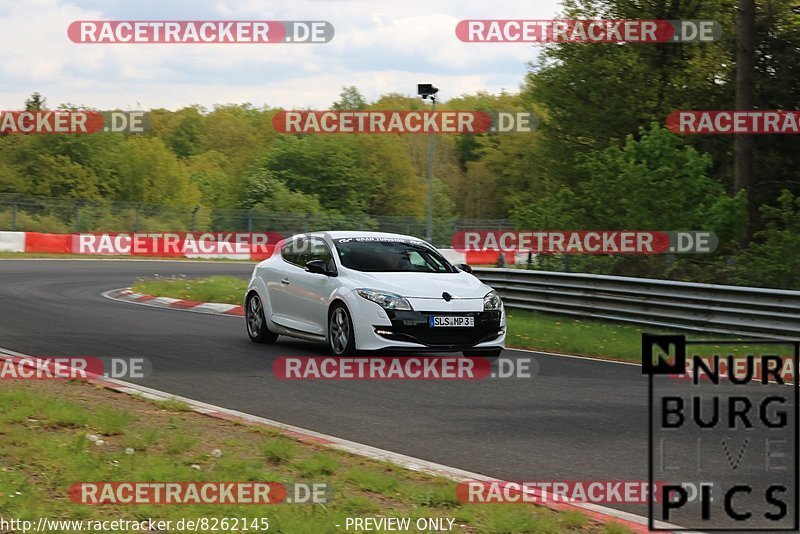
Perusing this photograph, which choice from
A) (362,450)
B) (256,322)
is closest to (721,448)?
(362,450)

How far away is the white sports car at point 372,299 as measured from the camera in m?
13.2

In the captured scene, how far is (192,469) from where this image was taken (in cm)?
723

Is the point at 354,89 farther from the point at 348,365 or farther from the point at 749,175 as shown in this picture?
the point at 348,365

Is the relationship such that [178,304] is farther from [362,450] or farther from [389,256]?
[362,450]

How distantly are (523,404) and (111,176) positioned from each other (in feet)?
186

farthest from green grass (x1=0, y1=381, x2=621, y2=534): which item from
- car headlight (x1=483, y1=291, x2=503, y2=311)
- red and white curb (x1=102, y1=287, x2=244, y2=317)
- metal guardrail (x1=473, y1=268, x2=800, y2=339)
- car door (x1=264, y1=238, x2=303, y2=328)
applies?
red and white curb (x1=102, y1=287, x2=244, y2=317)

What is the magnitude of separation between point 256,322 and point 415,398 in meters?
5.04

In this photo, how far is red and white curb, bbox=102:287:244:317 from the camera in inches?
861

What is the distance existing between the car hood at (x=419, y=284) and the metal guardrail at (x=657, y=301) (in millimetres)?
4461

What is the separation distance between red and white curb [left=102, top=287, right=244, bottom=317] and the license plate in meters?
8.61

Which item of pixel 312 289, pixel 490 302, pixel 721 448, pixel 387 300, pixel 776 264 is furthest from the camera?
pixel 776 264

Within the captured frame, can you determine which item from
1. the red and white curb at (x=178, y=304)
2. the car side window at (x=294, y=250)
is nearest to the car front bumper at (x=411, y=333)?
the car side window at (x=294, y=250)

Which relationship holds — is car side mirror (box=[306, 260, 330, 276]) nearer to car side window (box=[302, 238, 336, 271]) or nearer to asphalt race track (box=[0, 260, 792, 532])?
car side window (box=[302, 238, 336, 271])

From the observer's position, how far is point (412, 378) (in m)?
12.5
